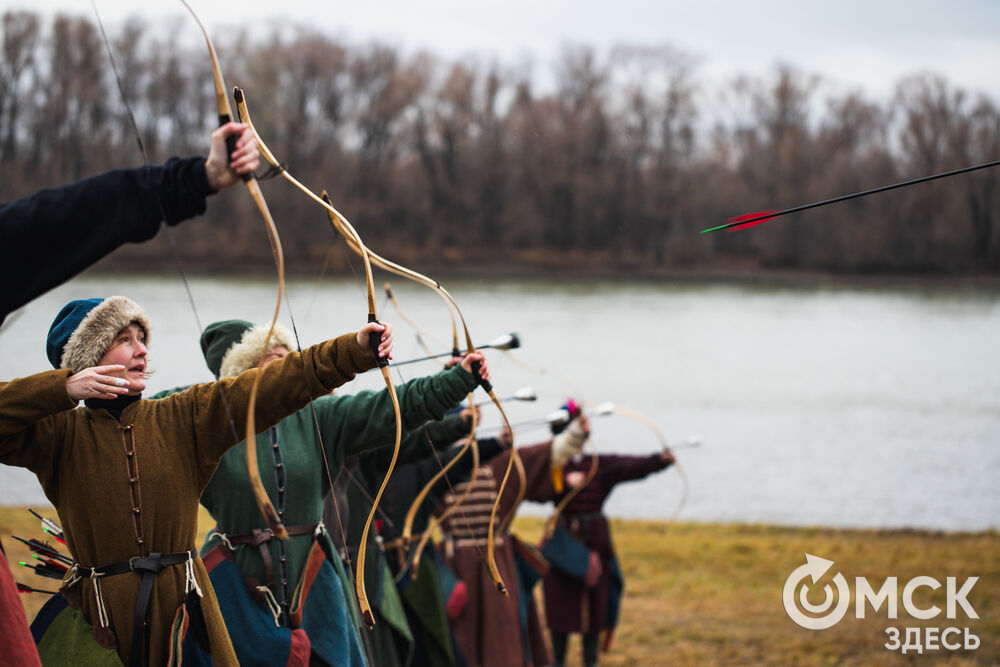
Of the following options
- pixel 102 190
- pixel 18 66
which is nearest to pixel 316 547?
pixel 102 190

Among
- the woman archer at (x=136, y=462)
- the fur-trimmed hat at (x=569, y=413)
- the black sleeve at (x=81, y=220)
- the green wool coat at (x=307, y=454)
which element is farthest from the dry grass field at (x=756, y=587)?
the black sleeve at (x=81, y=220)

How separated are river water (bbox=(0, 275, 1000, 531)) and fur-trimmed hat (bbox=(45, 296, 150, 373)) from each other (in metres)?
5.50

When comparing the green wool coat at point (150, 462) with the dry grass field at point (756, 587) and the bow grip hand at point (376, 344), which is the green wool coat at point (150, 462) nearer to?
the bow grip hand at point (376, 344)

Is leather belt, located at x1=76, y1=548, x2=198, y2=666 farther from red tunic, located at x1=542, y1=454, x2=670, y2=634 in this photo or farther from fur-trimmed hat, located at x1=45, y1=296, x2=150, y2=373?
red tunic, located at x1=542, y1=454, x2=670, y2=634

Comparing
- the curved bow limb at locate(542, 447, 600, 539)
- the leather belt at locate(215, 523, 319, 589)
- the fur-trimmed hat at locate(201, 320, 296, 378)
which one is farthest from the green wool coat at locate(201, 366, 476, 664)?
the curved bow limb at locate(542, 447, 600, 539)

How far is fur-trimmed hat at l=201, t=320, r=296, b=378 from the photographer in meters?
3.07

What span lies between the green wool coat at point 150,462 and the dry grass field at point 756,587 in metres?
4.15

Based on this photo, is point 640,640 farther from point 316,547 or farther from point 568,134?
point 568,134

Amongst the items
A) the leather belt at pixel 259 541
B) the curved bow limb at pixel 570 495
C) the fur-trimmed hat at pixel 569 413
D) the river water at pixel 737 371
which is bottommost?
the river water at pixel 737 371

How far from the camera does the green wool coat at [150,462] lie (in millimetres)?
2285

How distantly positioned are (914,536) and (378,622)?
8.73 metres

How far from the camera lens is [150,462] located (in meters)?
2.34

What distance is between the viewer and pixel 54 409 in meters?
2.13

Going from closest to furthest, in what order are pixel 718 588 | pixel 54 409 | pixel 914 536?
pixel 54 409
pixel 718 588
pixel 914 536
